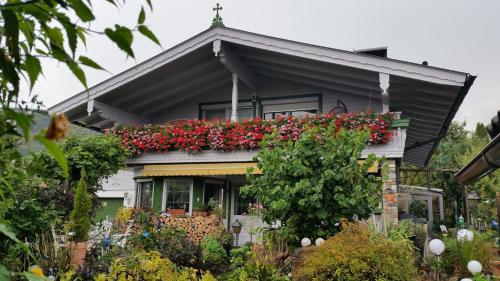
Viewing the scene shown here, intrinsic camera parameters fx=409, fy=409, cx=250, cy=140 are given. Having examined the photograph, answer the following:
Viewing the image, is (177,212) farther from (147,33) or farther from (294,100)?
(147,33)

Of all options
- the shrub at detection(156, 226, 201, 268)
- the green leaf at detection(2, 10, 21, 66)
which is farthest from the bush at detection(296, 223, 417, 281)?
the green leaf at detection(2, 10, 21, 66)

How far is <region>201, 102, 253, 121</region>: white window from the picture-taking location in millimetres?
14609

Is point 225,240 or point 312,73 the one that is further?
point 312,73

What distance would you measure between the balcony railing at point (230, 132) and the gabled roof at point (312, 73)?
4.63 ft

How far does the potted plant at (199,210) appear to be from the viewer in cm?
1270

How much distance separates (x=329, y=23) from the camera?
1617cm

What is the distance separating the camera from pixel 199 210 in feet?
42.7

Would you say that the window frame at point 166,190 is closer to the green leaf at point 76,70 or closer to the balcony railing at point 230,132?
the balcony railing at point 230,132

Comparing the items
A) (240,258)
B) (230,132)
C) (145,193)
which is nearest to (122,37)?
(240,258)

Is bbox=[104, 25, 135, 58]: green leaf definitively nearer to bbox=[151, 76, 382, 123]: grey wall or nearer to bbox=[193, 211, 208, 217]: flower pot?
bbox=[193, 211, 208, 217]: flower pot

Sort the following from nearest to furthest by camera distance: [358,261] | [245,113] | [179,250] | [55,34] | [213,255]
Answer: [55,34] → [358,261] → [179,250] → [213,255] → [245,113]

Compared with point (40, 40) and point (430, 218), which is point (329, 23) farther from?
point (40, 40)

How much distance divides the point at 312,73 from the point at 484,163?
9250 mm

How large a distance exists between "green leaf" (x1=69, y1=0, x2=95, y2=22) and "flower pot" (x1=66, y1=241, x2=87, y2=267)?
21.7ft
